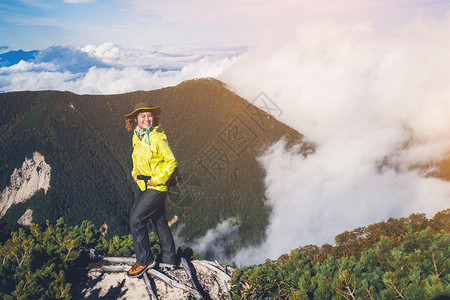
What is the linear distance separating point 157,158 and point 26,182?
618 ft

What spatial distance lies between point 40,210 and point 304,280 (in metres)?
176

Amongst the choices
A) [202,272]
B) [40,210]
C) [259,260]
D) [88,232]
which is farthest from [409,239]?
[259,260]

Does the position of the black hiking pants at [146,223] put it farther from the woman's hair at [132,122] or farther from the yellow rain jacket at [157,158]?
the woman's hair at [132,122]

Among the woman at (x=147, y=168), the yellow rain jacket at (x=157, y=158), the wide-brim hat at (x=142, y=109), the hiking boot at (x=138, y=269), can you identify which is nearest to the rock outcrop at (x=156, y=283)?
the hiking boot at (x=138, y=269)

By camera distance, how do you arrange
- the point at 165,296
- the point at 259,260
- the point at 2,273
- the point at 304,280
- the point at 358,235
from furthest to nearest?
the point at 259,260 < the point at 358,235 < the point at 165,296 < the point at 304,280 < the point at 2,273

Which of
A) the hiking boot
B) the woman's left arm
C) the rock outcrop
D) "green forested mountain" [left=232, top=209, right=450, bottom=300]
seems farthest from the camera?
the hiking boot

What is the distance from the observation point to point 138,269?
8102 millimetres

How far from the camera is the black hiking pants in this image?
7.90 m

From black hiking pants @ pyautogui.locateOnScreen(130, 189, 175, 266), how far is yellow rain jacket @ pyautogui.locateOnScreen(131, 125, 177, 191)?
405 millimetres

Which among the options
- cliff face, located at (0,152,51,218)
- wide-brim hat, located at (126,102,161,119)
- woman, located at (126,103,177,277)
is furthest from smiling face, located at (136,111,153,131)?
cliff face, located at (0,152,51,218)

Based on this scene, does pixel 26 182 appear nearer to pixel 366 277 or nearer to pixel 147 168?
pixel 147 168

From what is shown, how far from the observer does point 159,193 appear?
785 cm

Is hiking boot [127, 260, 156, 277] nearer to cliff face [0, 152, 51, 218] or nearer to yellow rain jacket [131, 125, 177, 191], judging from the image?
yellow rain jacket [131, 125, 177, 191]

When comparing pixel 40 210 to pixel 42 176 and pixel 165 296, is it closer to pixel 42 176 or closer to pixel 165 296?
pixel 42 176
